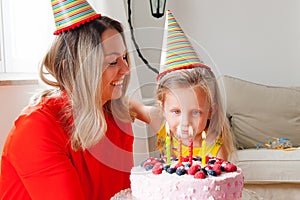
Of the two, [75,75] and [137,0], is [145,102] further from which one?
[137,0]

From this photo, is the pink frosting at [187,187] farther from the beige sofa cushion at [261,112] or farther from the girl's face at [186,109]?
the beige sofa cushion at [261,112]

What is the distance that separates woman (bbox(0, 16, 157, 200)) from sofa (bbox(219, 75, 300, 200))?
4.43ft

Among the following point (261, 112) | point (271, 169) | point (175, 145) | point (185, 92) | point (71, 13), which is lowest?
point (271, 169)

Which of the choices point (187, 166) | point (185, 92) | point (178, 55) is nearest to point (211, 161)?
point (187, 166)

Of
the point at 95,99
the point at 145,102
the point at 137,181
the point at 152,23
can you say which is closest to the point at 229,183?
the point at 137,181

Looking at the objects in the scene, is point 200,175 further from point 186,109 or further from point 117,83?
point 117,83

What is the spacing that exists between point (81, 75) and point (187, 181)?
1.37 ft

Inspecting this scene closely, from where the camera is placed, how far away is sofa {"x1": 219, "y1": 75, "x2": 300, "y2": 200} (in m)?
2.56

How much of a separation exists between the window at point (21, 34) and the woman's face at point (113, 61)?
979 mm

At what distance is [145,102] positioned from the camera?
1685 millimetres

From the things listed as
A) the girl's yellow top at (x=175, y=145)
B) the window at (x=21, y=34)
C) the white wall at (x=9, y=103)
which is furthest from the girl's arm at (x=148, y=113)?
the window at (x=21, y=34)

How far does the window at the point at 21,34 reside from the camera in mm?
2318

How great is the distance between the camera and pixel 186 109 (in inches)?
54.3

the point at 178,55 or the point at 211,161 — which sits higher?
the point at 178,55
